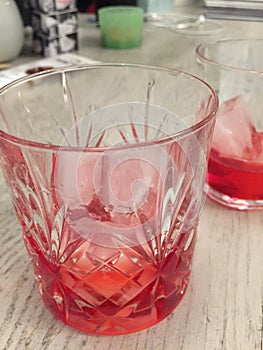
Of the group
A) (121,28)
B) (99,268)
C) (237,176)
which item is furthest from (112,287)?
(121,28)

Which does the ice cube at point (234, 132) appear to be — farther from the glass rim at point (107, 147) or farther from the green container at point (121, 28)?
the green container at point (121, 28)

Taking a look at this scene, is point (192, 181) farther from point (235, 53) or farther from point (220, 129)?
point (235, 53)

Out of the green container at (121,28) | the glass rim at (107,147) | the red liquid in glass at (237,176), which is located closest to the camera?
the glass rim at (107,147)

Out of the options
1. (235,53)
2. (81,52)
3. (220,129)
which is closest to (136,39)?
(81,52)

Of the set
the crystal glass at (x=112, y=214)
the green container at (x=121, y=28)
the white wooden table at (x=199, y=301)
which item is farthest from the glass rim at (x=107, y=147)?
the green container at (x=121, y=28)

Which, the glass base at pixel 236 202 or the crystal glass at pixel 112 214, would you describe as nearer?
the crystal glass at pixel 112 214

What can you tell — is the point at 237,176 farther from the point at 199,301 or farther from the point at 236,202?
the point at 199,301
